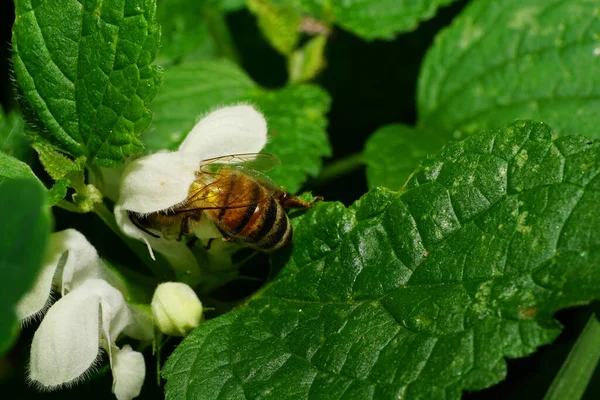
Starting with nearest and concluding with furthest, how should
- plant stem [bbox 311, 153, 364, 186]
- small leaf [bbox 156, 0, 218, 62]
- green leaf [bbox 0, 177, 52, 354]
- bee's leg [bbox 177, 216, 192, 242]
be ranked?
1. green leaf [bbox 0, 177, 52, 354]
2. bee's leg [bbox 177, 216, 192, 242]
3. plant stem [bbox 311, 153, 364, 186]
4. small leaf [bbox 156, 0, 218, 62]

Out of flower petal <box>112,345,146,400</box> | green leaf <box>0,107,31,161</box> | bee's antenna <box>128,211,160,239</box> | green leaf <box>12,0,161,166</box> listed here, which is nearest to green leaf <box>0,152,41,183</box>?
green leaf <box>12,0,161,166</box>

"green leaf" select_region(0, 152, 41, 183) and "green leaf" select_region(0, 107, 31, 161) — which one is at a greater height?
"green leaf" select_region(0, 152, 41, 183)

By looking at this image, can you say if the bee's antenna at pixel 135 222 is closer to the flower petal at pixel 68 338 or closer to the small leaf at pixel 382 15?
the flower petal at pixel 68 338

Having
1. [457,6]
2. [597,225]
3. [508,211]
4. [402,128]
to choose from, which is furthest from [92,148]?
[457,6]

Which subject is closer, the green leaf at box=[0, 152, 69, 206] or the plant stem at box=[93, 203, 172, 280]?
the green leaf at box=[0, 152, 69, 206]

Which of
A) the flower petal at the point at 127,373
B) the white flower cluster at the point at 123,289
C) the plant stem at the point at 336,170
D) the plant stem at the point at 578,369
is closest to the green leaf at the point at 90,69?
the white flower cluster at the point at 123,289

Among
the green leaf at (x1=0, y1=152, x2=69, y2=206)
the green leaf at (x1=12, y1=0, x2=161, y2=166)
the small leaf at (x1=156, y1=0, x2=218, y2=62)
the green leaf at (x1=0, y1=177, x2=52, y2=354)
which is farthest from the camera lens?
the small leaf at (x1=156, y1=0, x2=218, y2=62)

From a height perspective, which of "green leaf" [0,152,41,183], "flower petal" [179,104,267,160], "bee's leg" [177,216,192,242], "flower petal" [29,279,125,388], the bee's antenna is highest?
"flower petal" [179,104,267,160]

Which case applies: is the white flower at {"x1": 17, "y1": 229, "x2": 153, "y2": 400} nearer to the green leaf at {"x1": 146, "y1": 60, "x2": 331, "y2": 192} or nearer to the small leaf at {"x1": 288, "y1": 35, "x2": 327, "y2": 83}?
the green leaf at {"x1": 146, "y1": 60, "x2": 331, "y2": 192}
